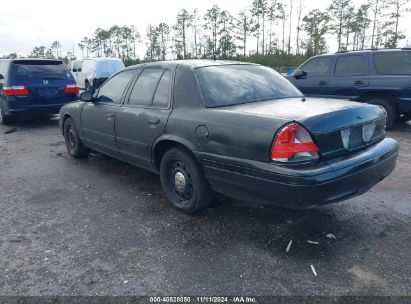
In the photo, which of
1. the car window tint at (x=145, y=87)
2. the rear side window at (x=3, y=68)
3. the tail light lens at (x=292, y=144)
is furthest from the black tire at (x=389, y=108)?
the rear side window at (x=3, y=68)

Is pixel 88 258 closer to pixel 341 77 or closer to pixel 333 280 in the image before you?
pixel 333 280

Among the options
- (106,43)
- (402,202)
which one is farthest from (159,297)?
(106,43)

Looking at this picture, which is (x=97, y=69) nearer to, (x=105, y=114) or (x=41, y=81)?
(x=41, y=81)

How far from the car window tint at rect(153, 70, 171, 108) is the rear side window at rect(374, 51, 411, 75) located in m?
5.77

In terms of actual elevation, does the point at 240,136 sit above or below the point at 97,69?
below

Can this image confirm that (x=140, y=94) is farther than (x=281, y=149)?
Yes

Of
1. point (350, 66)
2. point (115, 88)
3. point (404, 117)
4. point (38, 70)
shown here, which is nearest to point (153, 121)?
point (115, 88)

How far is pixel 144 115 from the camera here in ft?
13.1

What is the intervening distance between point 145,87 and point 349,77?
569 centimetres

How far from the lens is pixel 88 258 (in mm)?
2910

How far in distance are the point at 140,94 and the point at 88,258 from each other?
2.09 metres

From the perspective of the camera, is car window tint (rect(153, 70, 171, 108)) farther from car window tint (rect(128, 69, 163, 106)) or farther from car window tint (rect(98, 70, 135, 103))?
car window tint (rect(98, 70, 135, 103))

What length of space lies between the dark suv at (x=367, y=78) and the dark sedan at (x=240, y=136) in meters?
4.49

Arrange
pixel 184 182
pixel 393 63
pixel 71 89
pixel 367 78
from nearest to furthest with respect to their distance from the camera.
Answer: pixel 184 182 < pixel 393 63 < pixel 367 78 < pixel 71 89
